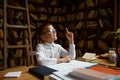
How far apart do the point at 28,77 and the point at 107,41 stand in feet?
7.66

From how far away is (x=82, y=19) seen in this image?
327 cm

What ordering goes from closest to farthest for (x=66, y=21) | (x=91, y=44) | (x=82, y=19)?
(x=91, y=44) < (x=82, y=19) < (x=66, y=21)

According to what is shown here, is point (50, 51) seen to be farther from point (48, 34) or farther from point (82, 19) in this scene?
point (82, 19)

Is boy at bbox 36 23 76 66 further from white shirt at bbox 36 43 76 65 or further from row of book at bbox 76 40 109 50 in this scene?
row of book at bbox 76 40 109 50

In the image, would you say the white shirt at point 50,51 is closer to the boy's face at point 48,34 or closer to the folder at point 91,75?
the boy's face at point 48,34

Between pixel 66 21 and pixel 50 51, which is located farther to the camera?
pixel 66 21

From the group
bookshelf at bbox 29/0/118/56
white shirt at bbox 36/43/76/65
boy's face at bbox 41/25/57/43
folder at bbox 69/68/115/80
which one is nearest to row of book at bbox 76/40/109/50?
bookshelf at bbox 29/0/118/56

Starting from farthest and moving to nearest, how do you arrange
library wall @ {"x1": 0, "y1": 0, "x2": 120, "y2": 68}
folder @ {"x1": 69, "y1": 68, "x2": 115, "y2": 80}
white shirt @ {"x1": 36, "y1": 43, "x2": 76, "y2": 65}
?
library wall @ {"x1": 0, "y1": 0, "x2": 120, "y2": 68}, white shirt @ {"x1": 36, "y1": 43, "x2": 76, "y2": 65}, folder @ {"x1": 69, "y1": 68, "x2": 115, "y2": 80}

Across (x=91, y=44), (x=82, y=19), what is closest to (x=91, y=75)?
(x=91, y=44)

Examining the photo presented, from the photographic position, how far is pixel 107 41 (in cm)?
283

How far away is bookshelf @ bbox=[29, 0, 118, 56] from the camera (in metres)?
2.81

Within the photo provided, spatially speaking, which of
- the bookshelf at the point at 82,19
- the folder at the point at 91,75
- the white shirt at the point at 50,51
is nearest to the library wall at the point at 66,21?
the bookshelf at the point at 82,19

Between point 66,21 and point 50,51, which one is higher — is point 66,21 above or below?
above

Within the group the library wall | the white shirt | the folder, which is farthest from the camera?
the library wall
